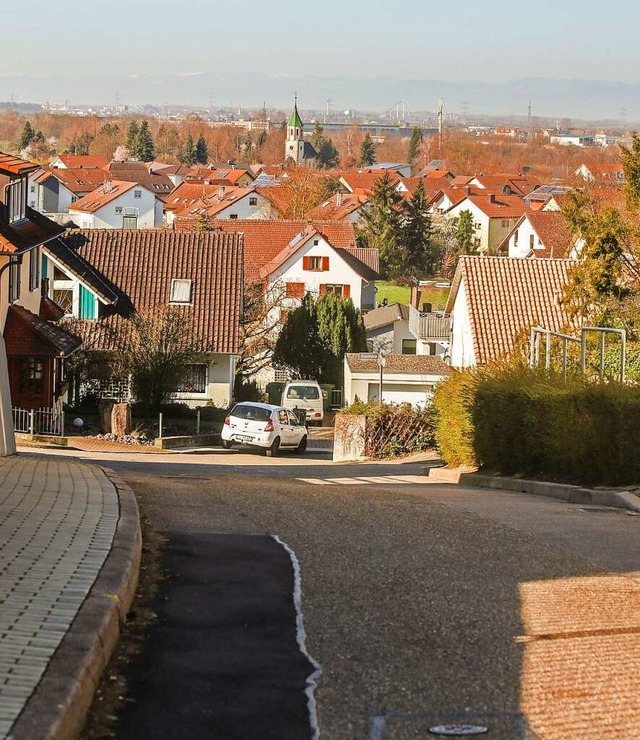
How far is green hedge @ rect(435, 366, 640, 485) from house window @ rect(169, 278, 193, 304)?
24.7 meters

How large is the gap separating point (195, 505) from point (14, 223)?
21.7 m

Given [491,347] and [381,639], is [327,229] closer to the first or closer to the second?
[491,347]

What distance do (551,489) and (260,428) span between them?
57.2ft

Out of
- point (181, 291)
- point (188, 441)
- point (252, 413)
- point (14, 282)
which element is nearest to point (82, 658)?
point (14, 282)

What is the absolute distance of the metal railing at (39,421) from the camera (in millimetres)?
32844

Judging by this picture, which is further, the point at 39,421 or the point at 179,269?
the point at 179,269

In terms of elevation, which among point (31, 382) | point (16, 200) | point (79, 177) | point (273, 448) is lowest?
point (273, 448)

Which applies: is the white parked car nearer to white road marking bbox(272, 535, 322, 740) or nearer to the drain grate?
white road marking bbox(272, 535, 322, 740)

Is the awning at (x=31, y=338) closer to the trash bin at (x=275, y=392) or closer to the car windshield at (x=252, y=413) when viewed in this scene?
the car windshield at (x=252, y=413)

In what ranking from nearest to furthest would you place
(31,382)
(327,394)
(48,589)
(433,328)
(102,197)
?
(48,589) < (31,382) < (433,328) < (327,394) < (102,197)

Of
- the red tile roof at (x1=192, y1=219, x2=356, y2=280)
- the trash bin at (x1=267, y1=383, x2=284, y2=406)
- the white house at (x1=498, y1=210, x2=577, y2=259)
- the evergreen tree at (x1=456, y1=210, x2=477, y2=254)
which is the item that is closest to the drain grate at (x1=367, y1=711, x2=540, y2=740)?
the trash bin at (x1=267, y1=383, x2=284, y2=406)

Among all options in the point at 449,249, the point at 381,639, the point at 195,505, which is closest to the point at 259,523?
the point at 195,505

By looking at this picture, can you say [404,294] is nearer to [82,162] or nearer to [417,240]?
[417,240]

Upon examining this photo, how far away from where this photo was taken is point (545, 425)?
721 inches
